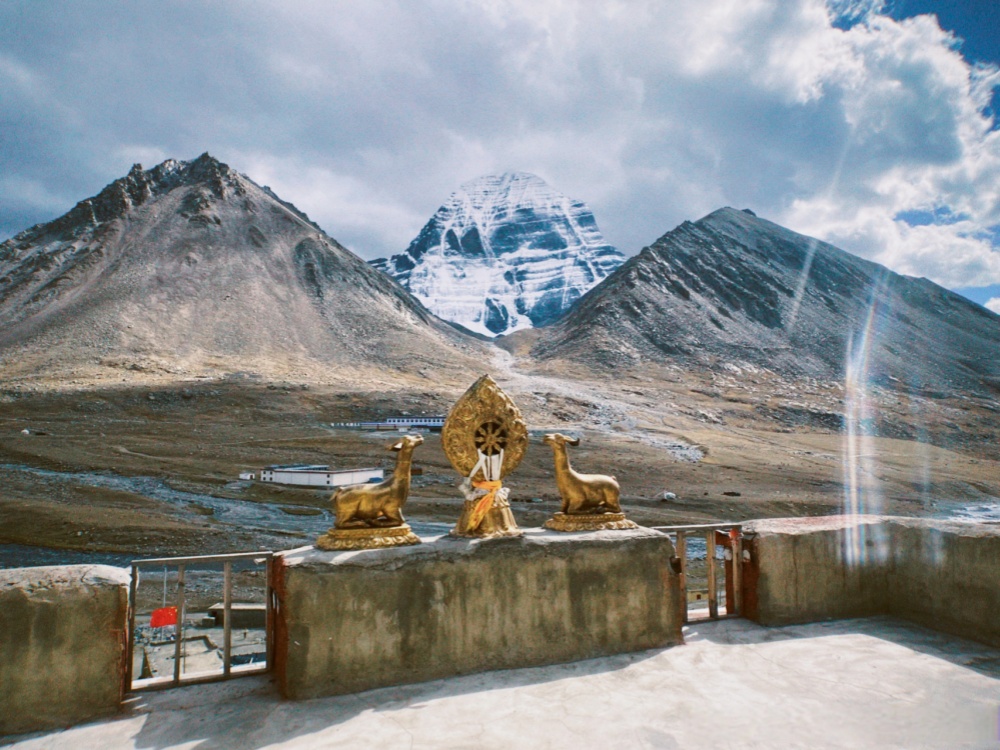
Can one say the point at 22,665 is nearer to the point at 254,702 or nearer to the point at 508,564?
the point at 254,702

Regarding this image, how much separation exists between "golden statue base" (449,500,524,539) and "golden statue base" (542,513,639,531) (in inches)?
16.6

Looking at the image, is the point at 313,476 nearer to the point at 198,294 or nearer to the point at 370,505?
the point at 370,505

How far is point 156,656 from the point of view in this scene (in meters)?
10.0

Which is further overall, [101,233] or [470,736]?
[101,233]

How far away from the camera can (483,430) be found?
5168 millimetres

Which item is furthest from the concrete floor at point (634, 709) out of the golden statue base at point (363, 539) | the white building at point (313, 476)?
the white building at point (313, 476)

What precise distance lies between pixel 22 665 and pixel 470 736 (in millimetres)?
2614

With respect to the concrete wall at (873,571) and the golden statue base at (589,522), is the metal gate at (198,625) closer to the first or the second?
the golden statue base at (589,522)

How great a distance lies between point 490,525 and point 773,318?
92355 millimetres

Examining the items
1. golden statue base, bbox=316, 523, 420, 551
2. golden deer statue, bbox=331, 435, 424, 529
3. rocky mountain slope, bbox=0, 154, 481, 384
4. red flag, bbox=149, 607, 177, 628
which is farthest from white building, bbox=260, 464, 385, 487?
rocky mountain slope, bbox=0, 154, 481, 384

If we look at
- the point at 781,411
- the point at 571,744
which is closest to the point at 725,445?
the point at 781,411

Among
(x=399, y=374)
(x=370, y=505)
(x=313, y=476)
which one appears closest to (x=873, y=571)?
(x=370, y=505)

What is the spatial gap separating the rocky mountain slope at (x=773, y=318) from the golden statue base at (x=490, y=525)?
224 feet

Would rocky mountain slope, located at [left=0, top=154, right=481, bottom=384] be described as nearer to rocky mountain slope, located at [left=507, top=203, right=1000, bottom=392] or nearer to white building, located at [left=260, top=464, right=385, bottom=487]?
rocky mountain slope, located at [left=507, top=203, right=1000, bottom=392]
